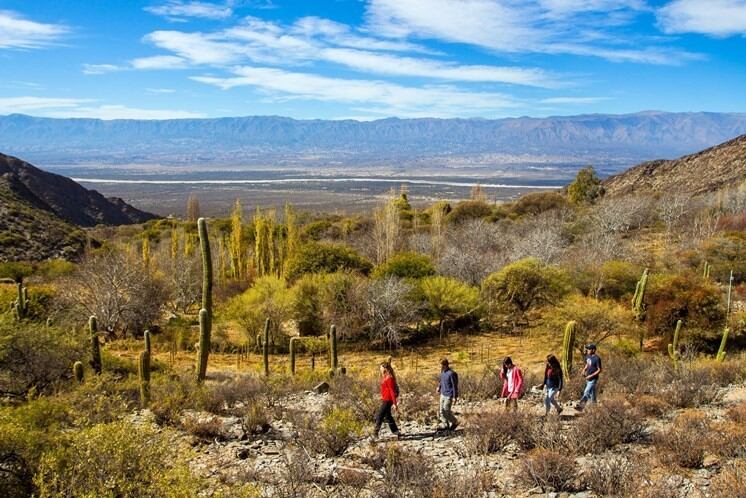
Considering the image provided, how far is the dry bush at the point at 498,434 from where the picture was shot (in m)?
8.96

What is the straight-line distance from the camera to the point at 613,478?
6.99m

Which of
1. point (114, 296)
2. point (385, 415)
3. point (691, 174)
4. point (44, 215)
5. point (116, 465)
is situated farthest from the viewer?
point (691, 174)

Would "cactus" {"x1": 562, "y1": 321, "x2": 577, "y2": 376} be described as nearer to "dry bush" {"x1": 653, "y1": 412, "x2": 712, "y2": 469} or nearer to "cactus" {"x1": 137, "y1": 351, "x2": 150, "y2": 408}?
"dry bush" {"x1": 653, "y1": 412, "x2": 712, "y2": 469}

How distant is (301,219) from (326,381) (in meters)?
42.5

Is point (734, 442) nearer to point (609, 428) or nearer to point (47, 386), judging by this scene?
point (609, 428)

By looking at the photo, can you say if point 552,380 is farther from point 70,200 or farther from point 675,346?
point 70,200

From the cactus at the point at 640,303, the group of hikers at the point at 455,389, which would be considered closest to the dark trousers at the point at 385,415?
the group of hikers at the point at 455,389

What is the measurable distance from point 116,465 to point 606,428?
7.31 metres

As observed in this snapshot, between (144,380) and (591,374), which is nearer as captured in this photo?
(591,374)

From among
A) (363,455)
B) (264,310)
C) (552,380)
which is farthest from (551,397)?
Result: (264,310)

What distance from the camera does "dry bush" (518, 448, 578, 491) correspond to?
7.46 m

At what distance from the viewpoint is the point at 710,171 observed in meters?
63.7

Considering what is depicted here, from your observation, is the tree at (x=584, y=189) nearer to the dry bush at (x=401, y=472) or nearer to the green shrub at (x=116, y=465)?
the dry bush at (x=401, y=472)

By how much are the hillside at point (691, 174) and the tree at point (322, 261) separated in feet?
152
